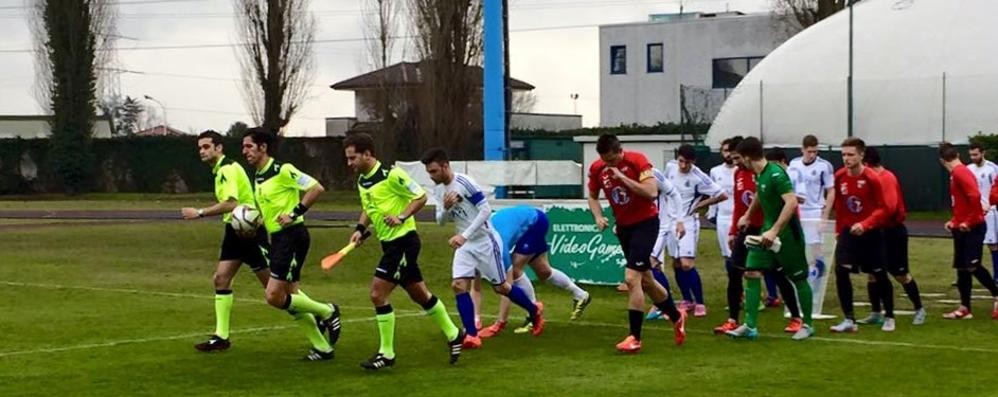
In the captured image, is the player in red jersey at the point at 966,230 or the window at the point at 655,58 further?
the window at the point at 655,58

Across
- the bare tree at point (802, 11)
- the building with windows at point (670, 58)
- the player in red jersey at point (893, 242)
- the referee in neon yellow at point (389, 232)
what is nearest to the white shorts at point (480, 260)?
the referee in neon yellow at point (389, 232)

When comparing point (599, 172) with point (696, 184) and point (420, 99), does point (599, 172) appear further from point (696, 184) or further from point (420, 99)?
point (420, 99)

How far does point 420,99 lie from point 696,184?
40439mm

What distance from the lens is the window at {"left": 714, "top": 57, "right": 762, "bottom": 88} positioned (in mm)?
77625

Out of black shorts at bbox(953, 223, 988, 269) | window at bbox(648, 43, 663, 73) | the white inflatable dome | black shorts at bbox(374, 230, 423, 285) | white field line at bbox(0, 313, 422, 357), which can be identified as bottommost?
white field line at bbox(0, 313, 422, 357)

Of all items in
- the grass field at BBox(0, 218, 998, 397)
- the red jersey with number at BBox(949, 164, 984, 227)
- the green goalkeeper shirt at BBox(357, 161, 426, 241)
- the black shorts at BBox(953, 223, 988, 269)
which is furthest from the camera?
the black shorts at BBox(953, 223, 988, 269)

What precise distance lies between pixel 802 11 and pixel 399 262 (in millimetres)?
55054

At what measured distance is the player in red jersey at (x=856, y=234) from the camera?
14547mm

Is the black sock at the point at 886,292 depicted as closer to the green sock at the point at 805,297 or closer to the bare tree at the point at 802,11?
the green sock at the point at 805,297

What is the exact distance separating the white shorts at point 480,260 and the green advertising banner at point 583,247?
5986mm

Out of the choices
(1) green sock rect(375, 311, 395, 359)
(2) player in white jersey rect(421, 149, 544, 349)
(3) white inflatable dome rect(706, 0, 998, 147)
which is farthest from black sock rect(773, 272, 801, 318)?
(3) white inflatable dome rect(706, 0, 998, 147)

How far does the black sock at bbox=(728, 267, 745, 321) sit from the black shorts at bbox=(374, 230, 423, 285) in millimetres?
3748

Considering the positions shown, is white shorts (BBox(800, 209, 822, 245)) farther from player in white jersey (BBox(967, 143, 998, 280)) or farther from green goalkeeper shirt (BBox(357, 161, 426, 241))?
green goalkeeper shirt (BBox(357, 161, 426, 241))

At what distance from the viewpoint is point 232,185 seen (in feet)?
43.3
